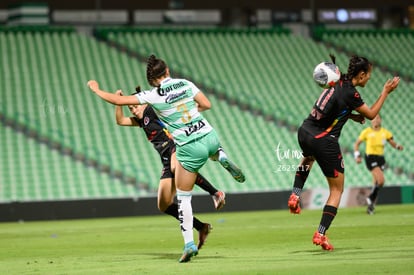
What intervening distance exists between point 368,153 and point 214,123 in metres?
9.39

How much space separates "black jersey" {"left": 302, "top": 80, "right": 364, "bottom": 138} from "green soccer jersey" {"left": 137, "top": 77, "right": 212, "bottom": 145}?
5.62ft

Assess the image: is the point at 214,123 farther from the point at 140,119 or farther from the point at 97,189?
the point at 140,119

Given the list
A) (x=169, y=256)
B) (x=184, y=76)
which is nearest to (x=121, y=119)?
(x=169, y=256)

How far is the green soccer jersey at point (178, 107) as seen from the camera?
1211cm

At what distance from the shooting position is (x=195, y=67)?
35875 mm

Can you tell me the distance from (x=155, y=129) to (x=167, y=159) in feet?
1.75

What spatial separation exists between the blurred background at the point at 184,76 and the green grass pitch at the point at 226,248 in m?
5.77

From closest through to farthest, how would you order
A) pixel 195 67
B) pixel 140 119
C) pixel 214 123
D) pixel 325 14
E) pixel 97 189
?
pixel 140 119, pixel 97 189, pixel 214 123, pixel 195 67, pixel 325 14

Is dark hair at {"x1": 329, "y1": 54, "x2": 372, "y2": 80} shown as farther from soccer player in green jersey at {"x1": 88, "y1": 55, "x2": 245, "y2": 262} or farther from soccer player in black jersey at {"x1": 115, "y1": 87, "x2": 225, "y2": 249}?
soccer player in black jersey at {"x1": 115, "y1": 87, "x2": 225, "y2": 249}

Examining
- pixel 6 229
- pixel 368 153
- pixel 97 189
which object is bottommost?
pixel 97 189

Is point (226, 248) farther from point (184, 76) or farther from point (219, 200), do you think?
point (184, 76)

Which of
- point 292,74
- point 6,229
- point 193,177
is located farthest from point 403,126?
point 193,177

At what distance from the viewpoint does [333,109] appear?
1301 centimetres

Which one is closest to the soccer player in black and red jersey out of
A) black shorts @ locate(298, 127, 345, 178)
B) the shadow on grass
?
black shorts @ locate(298, 127, 345, 178)
